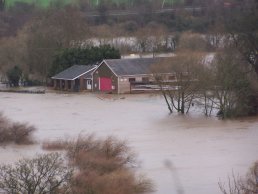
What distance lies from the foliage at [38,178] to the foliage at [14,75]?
20.3 m

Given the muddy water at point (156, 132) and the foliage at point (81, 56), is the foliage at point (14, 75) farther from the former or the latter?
the muddy water at point (156, 132)

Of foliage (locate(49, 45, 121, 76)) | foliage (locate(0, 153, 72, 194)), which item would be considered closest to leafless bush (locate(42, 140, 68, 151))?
foliage (locate(0, 153, 72, 194))

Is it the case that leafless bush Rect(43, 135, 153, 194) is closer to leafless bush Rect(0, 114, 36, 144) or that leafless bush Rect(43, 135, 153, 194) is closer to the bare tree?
leafless bush Rect(0, 114, 36, 144)

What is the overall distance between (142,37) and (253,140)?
1018 inches

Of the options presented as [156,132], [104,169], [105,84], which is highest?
[105,84]

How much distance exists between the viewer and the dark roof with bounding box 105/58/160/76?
28188 mm

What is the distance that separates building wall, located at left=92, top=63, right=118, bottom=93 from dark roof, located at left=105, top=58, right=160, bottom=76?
163 millimetres

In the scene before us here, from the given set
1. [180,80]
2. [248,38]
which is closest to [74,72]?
[248,38]

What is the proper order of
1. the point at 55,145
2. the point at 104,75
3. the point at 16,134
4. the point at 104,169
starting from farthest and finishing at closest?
the point at 104,75, the point at 16,134, the point at 55,145, the point at 104,169

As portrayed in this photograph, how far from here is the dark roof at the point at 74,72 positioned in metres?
29.2

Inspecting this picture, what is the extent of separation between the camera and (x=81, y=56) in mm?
30641

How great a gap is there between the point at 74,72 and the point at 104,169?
1781cm

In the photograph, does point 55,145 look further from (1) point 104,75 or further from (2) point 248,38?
(1) point 104,75

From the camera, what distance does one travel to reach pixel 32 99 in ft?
86.7
